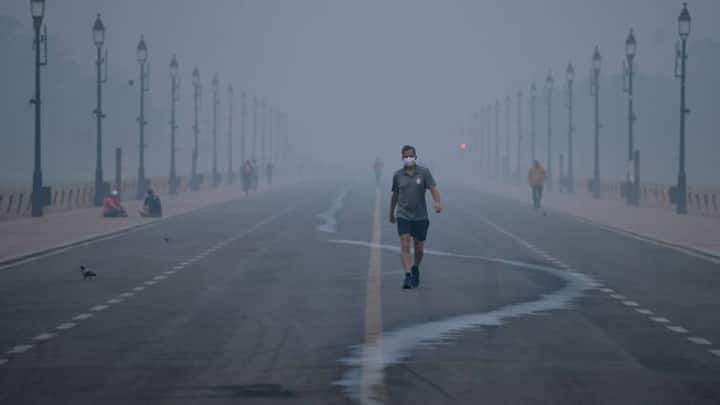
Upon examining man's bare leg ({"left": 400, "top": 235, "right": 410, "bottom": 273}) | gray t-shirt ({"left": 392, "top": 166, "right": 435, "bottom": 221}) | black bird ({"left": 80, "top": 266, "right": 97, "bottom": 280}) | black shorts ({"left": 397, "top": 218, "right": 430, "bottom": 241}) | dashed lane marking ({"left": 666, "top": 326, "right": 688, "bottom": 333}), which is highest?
gray t-shirt ({"left": 392, "top": 166, "right": 435, "bottom": 221})

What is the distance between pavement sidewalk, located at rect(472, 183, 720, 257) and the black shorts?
8769mm

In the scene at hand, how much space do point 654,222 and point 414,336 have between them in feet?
92.5

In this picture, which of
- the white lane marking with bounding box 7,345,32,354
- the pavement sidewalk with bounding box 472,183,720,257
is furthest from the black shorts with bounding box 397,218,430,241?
the pavement sidewalk with bounding box 472,183,720,257

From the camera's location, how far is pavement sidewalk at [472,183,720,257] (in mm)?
30636

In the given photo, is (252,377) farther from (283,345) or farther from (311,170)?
(311,170)

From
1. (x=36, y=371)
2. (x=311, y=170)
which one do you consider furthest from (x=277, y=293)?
(x=311, y=170)

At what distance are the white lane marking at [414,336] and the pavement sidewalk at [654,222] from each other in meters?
9.38

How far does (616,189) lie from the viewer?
66.4 m

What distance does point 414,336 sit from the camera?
13641mm

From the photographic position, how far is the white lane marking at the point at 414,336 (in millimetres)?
10875

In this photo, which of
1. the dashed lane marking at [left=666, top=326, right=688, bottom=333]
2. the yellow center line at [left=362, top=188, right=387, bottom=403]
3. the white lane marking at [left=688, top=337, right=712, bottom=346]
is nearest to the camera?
the yellow center line at [left=362, top=188, right=387, bottom=403]

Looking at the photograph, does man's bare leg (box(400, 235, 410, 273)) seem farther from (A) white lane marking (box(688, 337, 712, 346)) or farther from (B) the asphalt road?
(A) white lane marking (box(688, 337, 712, 346))

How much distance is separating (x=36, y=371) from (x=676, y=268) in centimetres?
1415

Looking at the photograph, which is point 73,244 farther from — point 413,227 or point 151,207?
point 151,207
